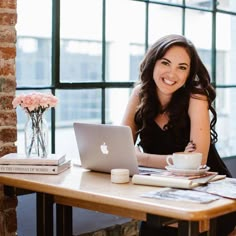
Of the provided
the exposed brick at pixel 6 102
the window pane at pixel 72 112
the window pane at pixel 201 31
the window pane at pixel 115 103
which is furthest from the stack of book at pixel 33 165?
the window pane at pixel 201 31

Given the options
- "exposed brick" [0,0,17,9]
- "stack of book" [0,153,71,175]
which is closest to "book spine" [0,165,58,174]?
"stack of book" [0,153,71,175]

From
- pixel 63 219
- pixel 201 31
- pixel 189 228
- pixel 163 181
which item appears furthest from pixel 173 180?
pixel 201 31

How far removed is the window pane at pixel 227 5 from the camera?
14.5 feet

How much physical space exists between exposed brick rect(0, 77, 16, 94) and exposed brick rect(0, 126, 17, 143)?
18cm

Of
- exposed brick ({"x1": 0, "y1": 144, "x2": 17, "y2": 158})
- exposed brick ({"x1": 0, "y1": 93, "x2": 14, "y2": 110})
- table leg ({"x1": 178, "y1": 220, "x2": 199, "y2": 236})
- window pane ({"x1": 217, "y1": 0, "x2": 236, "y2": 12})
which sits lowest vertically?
table leg ({"x1": 178, "y1": 220, "x2": 199, "y2": 236})

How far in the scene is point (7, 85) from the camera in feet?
8.66

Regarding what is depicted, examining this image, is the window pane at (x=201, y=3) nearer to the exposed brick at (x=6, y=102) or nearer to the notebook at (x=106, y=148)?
the exposed brick at (x=6, y=102)

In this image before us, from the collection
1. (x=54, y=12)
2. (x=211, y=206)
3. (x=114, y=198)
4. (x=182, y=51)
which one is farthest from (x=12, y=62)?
(x=211, y=206)

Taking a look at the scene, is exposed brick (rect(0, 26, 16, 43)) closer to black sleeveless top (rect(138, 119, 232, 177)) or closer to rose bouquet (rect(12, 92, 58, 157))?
rose bouquet (rect(12, 92, 58, 157))

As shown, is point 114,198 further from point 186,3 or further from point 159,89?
point 186,3

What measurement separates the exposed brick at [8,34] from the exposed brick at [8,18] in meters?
0.02

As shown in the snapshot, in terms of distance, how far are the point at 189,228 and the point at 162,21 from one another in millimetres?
2380

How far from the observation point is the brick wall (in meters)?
2.61

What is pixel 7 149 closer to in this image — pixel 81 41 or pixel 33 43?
pixel 33 43
